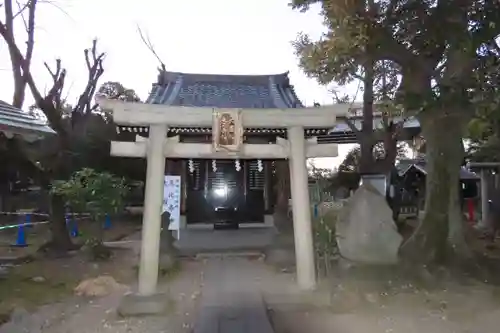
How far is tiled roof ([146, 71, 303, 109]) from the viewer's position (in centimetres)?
1305

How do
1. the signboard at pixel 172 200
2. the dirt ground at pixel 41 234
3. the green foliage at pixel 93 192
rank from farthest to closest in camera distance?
the dirt ground at pixel 41 234 → the signboard at pixel 172 200 → the green foliage at pixel 93 192

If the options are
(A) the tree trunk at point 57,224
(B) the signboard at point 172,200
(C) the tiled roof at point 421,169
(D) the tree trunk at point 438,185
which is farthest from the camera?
(C) the tiled roof at point 421,169

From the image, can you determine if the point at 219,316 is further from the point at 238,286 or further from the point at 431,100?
the point at 431,100

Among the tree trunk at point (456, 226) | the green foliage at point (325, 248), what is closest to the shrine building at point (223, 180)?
the green foliage at point (325, 248)

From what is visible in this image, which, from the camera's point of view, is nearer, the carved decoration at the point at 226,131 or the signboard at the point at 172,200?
the carved decoration at the point at 226,131

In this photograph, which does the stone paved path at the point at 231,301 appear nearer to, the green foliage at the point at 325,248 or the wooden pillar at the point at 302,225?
the wooden pillar at the point at 302,225

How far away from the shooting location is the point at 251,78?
56.1 feet

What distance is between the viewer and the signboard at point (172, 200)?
1225 centimetres

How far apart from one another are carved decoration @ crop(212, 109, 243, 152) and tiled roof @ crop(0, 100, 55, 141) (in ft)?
10.3

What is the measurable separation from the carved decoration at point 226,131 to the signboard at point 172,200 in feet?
16.0

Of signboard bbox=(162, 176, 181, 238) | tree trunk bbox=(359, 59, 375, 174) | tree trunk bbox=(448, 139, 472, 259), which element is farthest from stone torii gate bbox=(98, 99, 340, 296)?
tree trunk bbox=(359, 59, 375, 174)

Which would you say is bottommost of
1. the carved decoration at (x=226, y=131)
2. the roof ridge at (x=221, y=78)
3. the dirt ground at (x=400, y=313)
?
the dirt ground at (x=400, y=313)

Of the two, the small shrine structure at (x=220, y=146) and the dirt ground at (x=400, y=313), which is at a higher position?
the small shrine structure at (x=220, y=146)

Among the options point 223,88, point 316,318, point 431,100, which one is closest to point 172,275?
point 316,318
